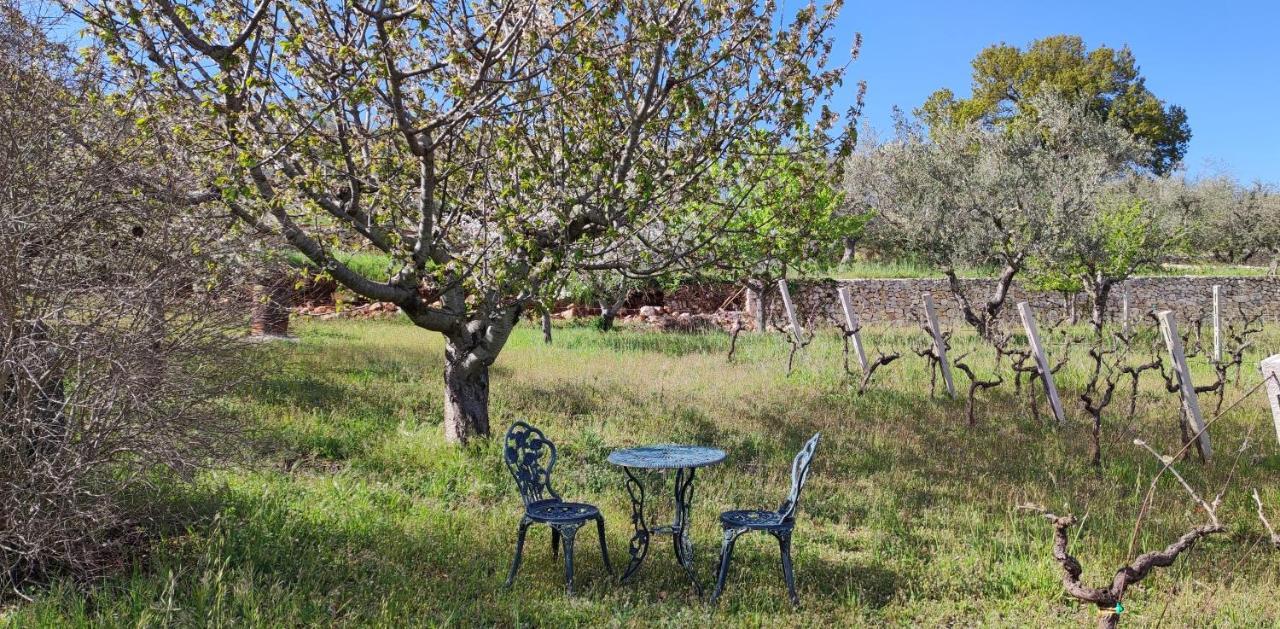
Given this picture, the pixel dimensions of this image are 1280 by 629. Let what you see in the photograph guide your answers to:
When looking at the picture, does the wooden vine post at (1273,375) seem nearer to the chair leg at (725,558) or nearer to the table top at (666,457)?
the chair leg at (725,558)

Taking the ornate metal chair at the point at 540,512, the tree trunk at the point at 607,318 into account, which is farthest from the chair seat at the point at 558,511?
the tree trunk at the point at 607,318

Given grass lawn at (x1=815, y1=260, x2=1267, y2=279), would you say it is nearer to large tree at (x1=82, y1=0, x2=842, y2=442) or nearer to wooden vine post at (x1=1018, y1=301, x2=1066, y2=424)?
wooden vine post at (x1=1018, y1=301, x2=1066, y2=424)

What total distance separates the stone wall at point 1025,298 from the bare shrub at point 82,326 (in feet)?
58.3

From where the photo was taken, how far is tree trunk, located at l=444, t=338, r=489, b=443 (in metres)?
8.76

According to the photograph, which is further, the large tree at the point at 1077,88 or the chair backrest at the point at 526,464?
the large tree at the point at 1077,88

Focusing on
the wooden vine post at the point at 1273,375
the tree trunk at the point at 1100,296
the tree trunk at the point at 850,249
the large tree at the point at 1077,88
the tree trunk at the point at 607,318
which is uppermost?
the large tree at the point at 1077,88

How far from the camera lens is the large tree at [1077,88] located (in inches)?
1704

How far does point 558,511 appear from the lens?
223 inches

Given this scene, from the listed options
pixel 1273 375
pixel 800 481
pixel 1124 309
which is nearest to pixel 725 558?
pixel 800 481

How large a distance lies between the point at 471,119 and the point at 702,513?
12.2 ft

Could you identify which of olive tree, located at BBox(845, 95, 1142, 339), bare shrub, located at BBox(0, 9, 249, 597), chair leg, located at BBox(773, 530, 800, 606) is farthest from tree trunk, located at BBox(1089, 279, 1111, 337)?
bare shrub, located at BBox(0, 9, 249, 597)

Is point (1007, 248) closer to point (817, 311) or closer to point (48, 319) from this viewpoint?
point (817, 311)

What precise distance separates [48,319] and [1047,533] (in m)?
6.83

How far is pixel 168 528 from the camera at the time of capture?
213 inches
